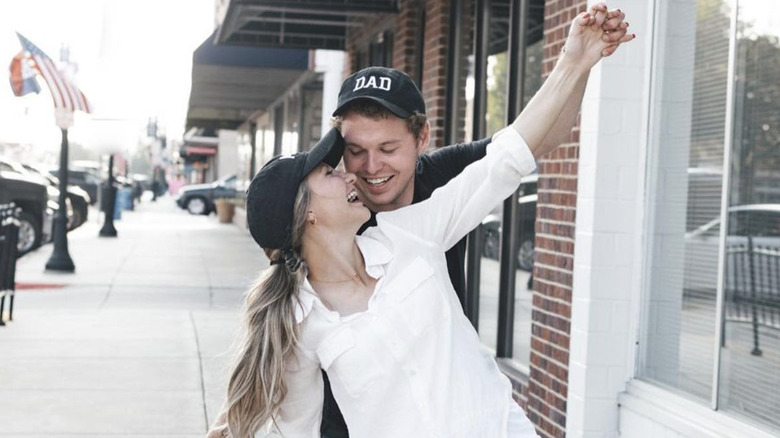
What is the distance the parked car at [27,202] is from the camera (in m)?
18.3

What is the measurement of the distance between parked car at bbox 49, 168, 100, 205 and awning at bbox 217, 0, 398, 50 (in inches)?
1099

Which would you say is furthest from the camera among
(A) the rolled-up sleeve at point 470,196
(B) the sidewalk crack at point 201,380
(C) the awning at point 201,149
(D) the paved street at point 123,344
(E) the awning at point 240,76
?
(C) the awning at point 201,149

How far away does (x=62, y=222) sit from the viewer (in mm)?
16688

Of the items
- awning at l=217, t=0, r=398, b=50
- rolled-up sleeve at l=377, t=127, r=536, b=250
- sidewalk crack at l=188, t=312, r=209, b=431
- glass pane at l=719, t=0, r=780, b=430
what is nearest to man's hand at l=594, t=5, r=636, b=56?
rolled-up sleeve at l=377, t=127, r=536, b=250

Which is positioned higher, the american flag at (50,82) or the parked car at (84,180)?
the american flag at (50,82)

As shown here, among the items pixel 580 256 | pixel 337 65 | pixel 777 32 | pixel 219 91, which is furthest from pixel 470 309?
pixel 219 91

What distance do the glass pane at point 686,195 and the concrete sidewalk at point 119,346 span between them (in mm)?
2052

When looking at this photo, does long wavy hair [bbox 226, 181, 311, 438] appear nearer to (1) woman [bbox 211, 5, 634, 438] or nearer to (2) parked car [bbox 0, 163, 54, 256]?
(1) woman [bbox 211, 5, 634, 438]

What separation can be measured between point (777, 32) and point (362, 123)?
2302 millimetres

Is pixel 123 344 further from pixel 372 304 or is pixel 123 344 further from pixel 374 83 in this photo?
pixel 372 304

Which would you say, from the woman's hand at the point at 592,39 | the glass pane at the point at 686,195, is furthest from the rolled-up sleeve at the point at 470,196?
the glass pane at the point at 686,195

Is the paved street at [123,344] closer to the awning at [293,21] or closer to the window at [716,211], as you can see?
the window at [716,211]

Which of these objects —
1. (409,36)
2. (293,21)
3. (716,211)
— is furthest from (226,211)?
(716,211)

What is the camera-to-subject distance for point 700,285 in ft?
16.5
